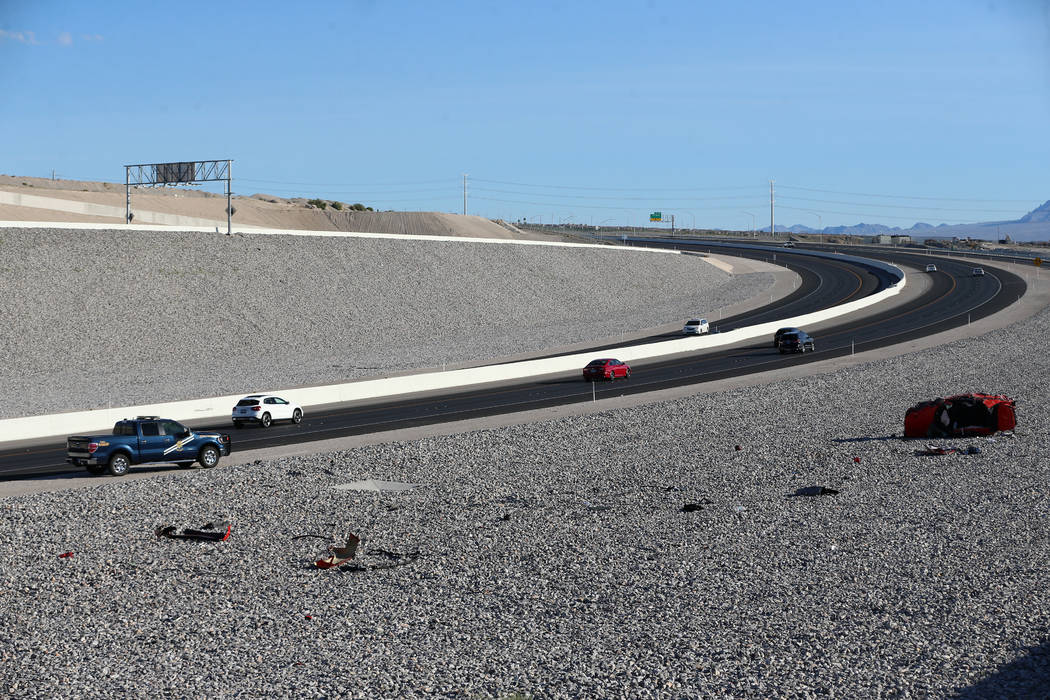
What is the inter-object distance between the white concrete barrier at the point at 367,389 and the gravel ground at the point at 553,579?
10.3m

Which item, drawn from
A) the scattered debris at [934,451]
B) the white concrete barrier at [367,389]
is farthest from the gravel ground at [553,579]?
the white concrete barrier at [367,389]

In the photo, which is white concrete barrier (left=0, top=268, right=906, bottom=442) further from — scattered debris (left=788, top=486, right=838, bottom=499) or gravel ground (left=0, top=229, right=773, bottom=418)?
scattered debris (left=788, top=486, right=838, bottom=499)

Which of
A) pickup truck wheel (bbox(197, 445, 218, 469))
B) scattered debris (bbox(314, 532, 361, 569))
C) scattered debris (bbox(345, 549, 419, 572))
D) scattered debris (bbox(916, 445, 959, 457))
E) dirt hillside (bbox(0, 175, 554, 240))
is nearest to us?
scattered debris (bbox(345, 549, 419, 572))

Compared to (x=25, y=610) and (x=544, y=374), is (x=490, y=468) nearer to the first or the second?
(x=25, y=610)

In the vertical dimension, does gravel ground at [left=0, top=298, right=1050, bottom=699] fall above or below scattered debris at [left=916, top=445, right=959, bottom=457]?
below

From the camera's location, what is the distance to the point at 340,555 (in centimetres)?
1933

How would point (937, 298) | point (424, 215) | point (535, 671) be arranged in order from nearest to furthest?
Result: point (535, 671) → point (937, 298) → point (424, 215)

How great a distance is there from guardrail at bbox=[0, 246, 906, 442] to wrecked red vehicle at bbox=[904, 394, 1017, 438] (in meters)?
22.2

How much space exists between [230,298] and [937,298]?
58.2 meters

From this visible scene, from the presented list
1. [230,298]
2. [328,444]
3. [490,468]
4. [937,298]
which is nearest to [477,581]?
[490,468]

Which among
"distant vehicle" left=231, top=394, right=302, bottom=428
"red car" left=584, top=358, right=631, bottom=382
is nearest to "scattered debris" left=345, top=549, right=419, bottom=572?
"distant vehicle" left=231, top=394, right=302, bottom=428

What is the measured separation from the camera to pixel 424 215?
157750 millimetres

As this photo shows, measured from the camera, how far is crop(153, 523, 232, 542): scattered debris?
67.4 feet

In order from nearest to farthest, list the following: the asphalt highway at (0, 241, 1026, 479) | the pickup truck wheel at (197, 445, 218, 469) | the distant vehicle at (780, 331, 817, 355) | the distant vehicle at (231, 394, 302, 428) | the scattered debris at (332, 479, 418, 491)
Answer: the scattered debris at (332, 479, 418, 491) → the pickup truck wheel at (197, 445, 218, 469) → the asphalt highway at (0, 241, 1026, 479) → the distant vehicle at (231, 394, 302, 428) → the distant vehicle at (780, 331, 817, 355)
